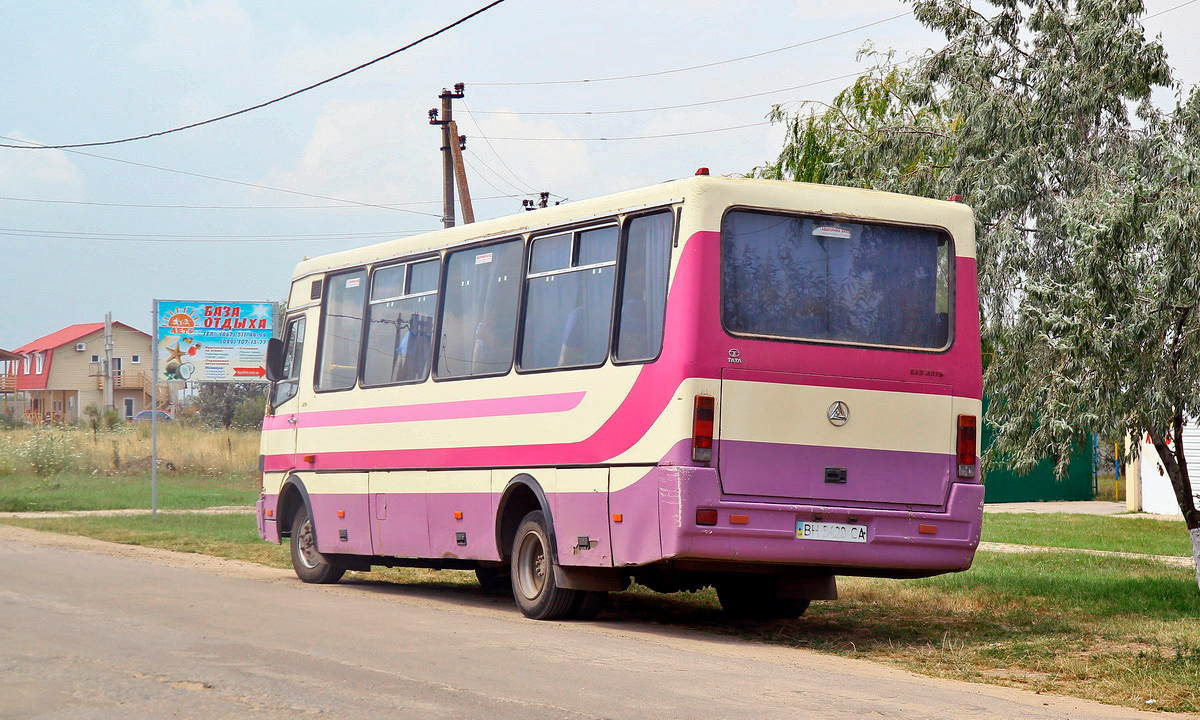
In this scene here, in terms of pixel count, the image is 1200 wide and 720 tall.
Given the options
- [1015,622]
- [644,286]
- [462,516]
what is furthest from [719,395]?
[1015,622]

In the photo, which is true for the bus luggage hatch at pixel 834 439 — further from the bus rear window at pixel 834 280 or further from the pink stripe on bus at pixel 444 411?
the pink stripe on bus at pixel 444 411

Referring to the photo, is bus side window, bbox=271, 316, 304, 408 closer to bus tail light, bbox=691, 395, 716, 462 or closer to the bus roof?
the bus roof

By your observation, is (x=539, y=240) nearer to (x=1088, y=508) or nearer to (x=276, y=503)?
(x=276, y=503)

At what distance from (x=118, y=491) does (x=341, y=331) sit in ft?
70.0

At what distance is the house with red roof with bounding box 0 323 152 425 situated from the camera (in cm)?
9106

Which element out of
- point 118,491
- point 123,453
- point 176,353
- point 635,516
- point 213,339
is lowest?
point 118,491

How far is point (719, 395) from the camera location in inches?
417

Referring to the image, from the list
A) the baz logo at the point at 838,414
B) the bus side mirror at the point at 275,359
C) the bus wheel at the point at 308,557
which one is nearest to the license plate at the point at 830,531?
the baz logo at the point at 838,414

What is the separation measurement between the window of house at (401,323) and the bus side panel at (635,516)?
3260mm

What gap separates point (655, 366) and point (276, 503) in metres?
7.04

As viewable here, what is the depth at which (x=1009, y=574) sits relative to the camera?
53.0 ft

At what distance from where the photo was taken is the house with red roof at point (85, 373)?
299 feet

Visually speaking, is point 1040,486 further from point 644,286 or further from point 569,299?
point 644,286

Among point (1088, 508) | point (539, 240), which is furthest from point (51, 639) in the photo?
point (1088, 508)
